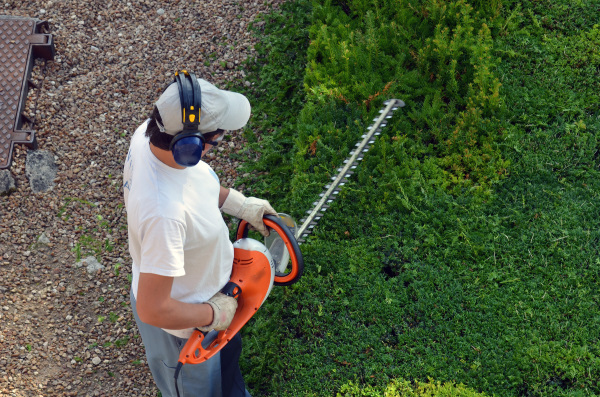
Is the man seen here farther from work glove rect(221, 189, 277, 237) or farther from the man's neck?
work glove rect(221, 189, 277, 237)

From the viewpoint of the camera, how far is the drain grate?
515cm

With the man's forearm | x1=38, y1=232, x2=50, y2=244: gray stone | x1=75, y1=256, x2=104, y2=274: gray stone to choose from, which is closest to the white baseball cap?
the man's forearm

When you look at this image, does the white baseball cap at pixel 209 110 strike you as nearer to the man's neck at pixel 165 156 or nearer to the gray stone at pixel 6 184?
the man's neck at pixel 165 156

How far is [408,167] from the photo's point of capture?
4.42 meters

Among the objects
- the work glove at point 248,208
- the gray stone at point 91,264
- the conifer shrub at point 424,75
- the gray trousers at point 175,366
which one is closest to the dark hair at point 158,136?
the work glove at point 248,208

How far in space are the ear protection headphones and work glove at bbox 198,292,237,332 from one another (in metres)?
0.77

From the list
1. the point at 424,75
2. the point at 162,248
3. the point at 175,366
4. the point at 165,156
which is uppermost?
the point at 165,156

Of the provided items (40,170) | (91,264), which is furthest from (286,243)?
(40,170)

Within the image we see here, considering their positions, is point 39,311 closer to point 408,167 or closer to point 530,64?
point 408,167

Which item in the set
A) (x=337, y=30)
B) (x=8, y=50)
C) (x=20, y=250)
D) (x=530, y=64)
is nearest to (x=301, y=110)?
(x=337, y=30)

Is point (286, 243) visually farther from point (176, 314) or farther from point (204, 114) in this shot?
point (204, 114)

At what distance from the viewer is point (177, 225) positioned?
Result: 2385 millimetres

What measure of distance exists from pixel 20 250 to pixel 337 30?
3.36 metres

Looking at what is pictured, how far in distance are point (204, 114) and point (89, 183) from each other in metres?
3.04
